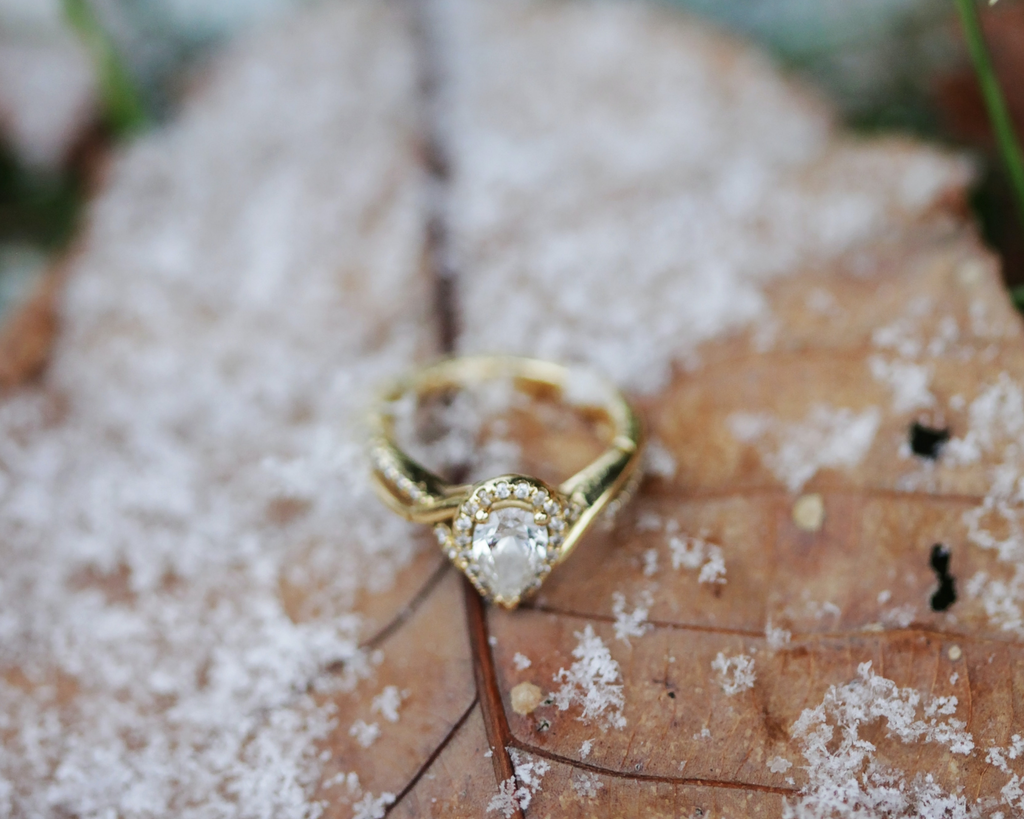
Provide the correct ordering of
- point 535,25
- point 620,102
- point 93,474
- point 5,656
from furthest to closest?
point 535,25 → point 620,102 → point 93,474 → point 5,656

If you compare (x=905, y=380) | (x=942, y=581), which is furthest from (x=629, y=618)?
(x=905, y=380)

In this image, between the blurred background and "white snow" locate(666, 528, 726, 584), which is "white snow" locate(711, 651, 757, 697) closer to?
"white snow" locate(666, 528, 726, 584)

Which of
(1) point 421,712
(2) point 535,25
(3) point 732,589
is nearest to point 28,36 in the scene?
(2) point 535,25

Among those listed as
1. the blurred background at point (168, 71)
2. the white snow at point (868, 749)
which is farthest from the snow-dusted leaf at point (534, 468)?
the blurred background at point (168, 71)

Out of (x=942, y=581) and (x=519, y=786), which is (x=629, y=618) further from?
(x=942, y=581)

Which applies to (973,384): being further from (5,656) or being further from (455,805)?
(5,656)

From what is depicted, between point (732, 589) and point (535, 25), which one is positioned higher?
point (535, 25)

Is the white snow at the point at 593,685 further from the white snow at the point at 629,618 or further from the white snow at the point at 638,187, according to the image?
the white snow at the point at 638,187
